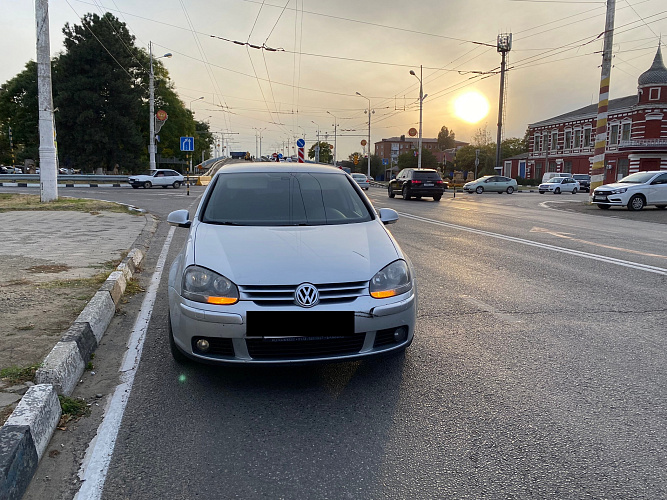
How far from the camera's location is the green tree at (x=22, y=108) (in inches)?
2188

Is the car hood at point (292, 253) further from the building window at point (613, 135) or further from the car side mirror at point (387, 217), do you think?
the building window at point (613, 135)

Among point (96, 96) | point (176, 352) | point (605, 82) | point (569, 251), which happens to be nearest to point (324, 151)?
point (96, 96)

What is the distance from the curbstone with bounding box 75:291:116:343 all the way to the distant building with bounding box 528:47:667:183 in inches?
2249

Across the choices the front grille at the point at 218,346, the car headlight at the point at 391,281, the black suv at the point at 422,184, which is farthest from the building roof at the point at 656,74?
the front grille at the point at 218,346

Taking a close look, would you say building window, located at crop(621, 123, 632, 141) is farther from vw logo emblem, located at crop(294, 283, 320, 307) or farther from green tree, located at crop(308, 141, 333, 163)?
vw logo emblem, located at crop(294, 283, 320, 307)

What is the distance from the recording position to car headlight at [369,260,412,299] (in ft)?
11.1

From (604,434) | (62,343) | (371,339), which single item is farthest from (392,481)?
(62,343)

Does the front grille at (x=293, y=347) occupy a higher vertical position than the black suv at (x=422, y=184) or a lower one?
lower

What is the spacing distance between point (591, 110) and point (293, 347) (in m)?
69.8

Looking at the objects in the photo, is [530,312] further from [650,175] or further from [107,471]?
[650,175]

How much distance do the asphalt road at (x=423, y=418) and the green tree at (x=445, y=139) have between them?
162 m

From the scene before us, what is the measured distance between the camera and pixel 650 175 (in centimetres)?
2070

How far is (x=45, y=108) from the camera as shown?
17047mm

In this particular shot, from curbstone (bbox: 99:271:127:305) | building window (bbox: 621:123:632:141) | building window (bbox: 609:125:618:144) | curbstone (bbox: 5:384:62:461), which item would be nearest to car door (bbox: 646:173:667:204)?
curbstone (bbox: 99:271:127:305)
